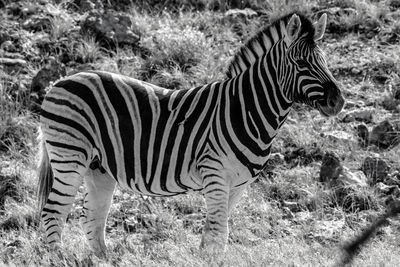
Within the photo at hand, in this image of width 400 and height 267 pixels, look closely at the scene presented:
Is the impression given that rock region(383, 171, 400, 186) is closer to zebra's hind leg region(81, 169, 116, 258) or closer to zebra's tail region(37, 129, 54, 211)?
zebra's hind leg region(81, 169, 116, 258)

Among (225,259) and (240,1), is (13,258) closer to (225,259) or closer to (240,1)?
(225,259)

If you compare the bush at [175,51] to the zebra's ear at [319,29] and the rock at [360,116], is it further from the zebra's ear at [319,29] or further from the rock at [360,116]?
the zebra's ear at [319,29]

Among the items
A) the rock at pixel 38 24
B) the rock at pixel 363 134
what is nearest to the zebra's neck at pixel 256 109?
the rock at pixel 363 134

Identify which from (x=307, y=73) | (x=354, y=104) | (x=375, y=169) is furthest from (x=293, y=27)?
(x=354, y=104)

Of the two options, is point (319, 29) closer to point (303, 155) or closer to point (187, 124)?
point (187, 124)

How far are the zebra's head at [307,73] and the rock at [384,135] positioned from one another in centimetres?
353

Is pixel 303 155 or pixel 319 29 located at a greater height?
pixel 319 29

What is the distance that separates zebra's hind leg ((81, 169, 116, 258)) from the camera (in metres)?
8.23

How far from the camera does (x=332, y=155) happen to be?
33.6 feet

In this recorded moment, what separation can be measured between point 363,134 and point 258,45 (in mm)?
3482

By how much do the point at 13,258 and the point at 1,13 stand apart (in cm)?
644

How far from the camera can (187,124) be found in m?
7.86

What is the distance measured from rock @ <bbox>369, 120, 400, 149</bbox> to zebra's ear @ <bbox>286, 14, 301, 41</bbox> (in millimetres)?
3698

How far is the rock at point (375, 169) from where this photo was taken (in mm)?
10133
